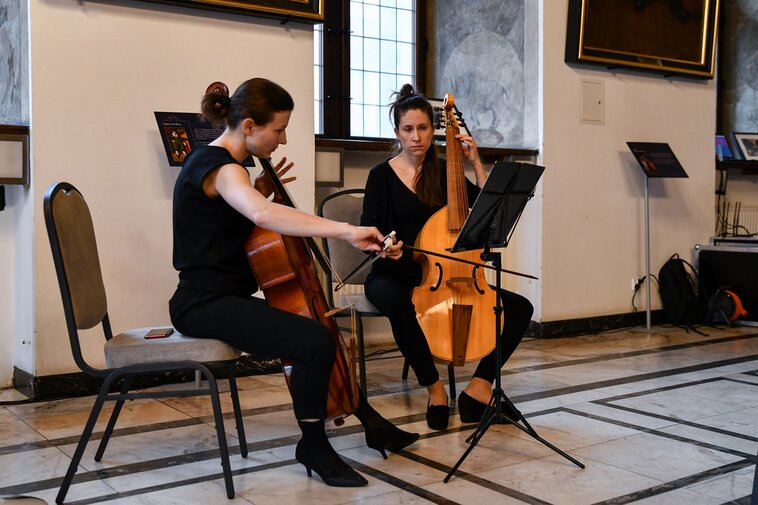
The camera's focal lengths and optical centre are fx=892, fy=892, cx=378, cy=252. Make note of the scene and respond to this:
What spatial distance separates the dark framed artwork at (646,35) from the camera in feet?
18.8

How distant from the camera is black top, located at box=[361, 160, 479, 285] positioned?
360 centimetres

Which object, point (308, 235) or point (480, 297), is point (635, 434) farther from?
A: point (308, 235)

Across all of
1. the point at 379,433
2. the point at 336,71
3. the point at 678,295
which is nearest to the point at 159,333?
the point at 379,433

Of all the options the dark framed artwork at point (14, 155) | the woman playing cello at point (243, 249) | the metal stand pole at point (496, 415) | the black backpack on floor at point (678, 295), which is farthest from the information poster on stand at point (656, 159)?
the dark framed artwork at point (14, 155)

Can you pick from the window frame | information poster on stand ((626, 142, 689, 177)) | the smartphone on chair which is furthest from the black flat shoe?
information poster on stand ((626, 142, 689, 177))

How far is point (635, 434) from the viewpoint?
3314 mm

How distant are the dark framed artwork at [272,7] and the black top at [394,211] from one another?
3.88 feet

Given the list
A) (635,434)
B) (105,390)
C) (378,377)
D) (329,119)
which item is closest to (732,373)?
(635,434)

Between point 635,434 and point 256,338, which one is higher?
point 256,338

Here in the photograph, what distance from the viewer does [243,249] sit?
8.97ft

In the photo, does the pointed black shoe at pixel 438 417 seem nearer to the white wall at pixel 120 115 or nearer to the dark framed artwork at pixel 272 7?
the white wall at pixel 120 115

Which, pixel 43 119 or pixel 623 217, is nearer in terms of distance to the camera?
pixel 43 119

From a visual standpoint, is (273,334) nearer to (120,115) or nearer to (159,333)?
(159,333)

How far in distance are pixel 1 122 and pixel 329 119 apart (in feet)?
6.75
